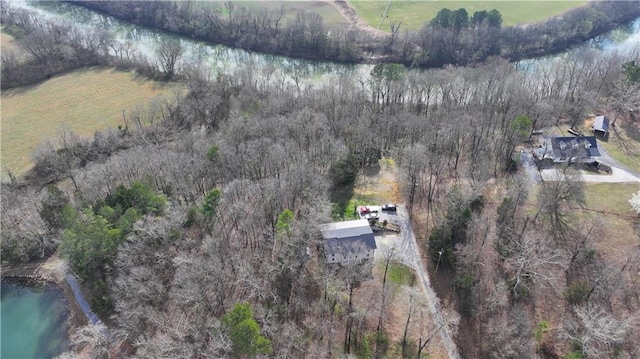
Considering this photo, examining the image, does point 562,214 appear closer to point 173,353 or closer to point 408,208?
point 408,208

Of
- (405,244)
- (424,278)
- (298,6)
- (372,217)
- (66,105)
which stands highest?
(298,6)

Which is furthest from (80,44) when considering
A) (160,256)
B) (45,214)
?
(160,256)

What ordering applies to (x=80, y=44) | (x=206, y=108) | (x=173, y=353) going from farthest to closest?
(x=80, y=44) < (x=206, y=108) < (x=173, y=353)

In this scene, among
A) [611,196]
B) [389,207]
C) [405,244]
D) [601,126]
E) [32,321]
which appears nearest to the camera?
[32,321]

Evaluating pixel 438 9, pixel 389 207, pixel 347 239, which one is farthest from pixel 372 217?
pixel 438 9

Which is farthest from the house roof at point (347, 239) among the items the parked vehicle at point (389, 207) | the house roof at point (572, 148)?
the house roof at point (572, 148)

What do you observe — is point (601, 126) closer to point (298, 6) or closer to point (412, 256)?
point (412, 256)

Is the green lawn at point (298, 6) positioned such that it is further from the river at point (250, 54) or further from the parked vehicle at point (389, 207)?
the parked vehicle at point (389, 207)

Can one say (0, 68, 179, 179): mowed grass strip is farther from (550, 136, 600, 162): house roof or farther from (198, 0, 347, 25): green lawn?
(550, 136, 600, 162): house roof
